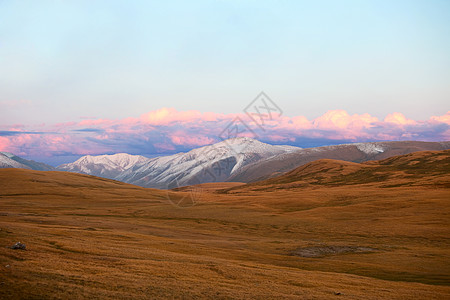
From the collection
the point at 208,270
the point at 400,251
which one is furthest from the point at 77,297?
the point at 400,251

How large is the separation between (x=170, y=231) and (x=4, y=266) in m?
49.7

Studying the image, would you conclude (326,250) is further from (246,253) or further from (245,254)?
(245,254)

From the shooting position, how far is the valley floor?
23.3 metres

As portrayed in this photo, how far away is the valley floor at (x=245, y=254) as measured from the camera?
2328cm

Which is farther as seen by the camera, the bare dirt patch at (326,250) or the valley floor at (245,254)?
the bare dirt patch at (326,250)

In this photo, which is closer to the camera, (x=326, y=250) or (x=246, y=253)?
(x=246, y=253)

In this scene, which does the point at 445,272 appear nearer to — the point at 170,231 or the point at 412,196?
the point at 170,231

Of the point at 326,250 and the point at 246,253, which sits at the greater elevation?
the point at 246,253

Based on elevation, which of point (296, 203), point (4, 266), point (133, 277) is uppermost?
point (4, 266)

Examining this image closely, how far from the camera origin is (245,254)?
47312 mm

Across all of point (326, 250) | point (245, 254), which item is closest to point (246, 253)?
point (245, 254)

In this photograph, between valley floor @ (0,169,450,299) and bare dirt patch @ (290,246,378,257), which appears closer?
valley floor @ (0,169,450,299)

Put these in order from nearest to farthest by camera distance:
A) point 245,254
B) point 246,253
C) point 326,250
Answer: point 245,254 → point 246,253 → point 326,250

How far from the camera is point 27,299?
18.2 metres
